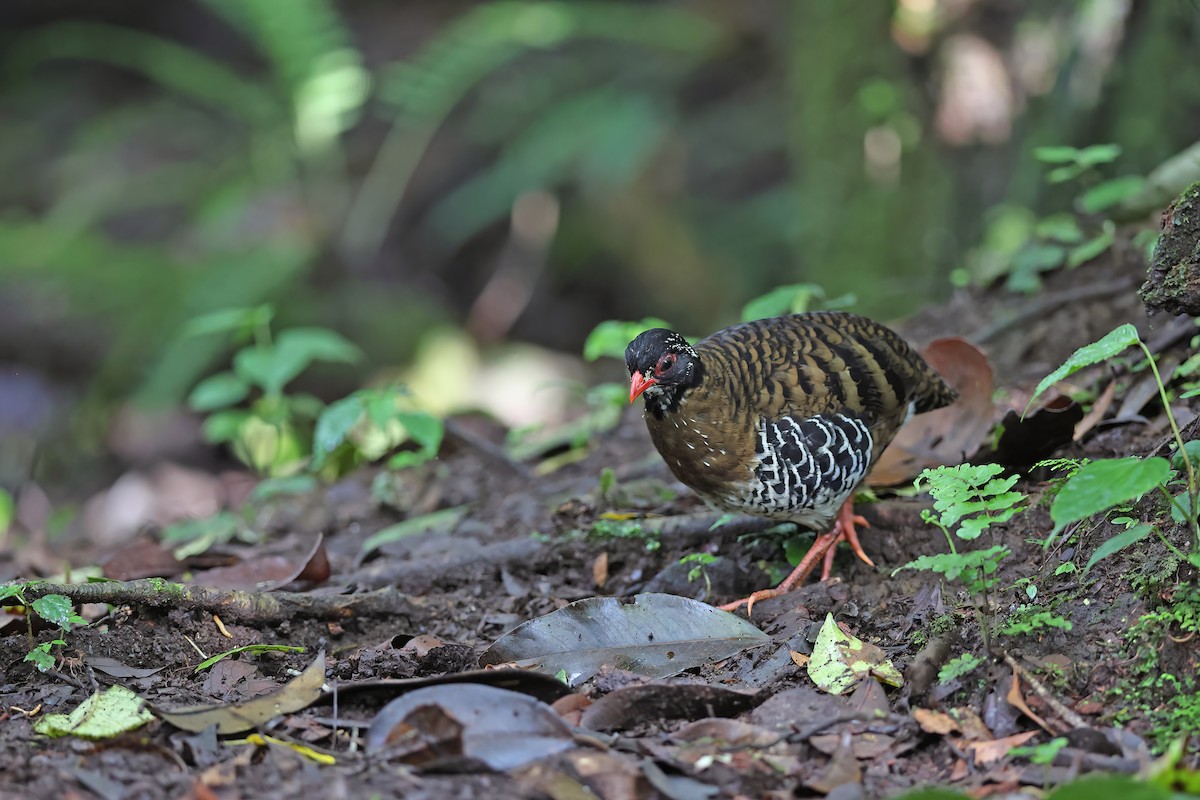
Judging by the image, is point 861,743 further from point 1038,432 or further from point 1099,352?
point 1038,432

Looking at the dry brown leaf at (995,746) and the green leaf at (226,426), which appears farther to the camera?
the green leaf at (226,426)

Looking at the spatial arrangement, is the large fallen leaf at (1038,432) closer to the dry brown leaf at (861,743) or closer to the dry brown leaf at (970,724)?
the dry brown leaf at (970,724)

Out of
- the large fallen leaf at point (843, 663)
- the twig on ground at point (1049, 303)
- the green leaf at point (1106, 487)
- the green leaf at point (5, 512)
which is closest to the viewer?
the green leaf at point (1106, 487)

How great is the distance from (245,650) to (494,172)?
8.76 meters

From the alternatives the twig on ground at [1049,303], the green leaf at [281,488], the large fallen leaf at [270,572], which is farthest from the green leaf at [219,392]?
the twig on ground at [1049,303]

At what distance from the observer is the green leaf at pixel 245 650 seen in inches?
131

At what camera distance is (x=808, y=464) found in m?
3.89

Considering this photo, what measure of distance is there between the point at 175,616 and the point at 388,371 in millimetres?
6088

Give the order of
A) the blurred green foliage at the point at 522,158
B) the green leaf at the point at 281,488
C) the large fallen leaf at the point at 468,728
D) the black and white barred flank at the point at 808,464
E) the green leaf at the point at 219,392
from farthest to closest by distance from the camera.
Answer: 1. the blurred green foliage at the point at 522,158
2. the green leaf at the point at 219,392
3. the green leaf at the point at 281,488
4. the black and white barred flank at the point at 808,464
5. the large fallen leaf at the point at 468,728

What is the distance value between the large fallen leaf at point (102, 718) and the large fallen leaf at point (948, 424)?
2784mm

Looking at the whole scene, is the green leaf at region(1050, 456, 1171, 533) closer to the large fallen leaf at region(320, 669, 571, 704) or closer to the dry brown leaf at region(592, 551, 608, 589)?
the large fallen leaf at region(320, 669, 571, 704)

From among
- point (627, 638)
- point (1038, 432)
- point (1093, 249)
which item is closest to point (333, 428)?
point (627, 638)

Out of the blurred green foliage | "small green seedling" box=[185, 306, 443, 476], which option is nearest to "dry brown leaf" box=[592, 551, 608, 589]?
"small green seedling" box=[185, 306, 443, 476]

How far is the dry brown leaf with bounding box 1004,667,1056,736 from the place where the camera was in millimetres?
2725
